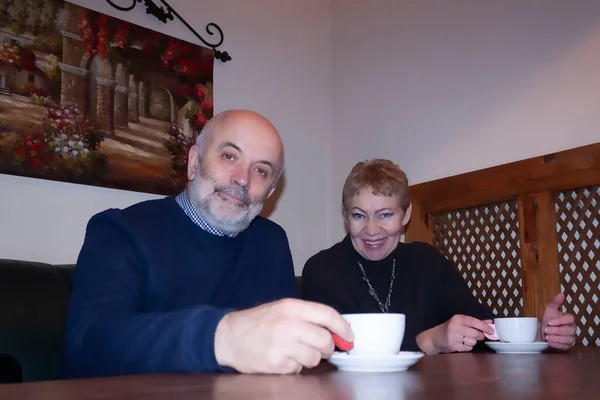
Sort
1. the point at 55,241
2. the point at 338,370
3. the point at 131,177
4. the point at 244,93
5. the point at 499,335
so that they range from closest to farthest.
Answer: the point at 338,370
the point at 499,335
the point at 55,241
the point at 131,177
the point at 244,93

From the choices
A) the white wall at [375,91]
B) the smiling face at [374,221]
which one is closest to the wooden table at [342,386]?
the smiling face at [374,221]

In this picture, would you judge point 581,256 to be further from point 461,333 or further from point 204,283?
point 204,283

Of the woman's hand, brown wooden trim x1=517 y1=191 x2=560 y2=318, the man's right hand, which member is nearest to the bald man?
the man's right hand

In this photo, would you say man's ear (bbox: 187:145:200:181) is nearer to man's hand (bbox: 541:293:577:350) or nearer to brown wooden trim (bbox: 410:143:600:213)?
man's hand (bbox: 541:293:577:350)

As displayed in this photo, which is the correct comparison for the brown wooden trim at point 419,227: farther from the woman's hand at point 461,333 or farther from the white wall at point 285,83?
the woman's hand at point 461,333

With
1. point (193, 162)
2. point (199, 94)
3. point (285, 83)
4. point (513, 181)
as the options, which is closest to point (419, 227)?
point (513, 181)

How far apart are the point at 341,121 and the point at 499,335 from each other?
5.34ft

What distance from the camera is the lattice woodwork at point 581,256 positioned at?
1709 mm

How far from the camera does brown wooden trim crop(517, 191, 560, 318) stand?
70.4 inches

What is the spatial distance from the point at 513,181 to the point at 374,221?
1.77 feet

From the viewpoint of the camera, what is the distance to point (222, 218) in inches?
50.4

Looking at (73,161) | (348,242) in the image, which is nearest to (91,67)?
(73,161)

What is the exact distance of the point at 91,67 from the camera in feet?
6.12

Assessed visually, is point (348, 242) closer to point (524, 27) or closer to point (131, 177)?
point (131, 177)
